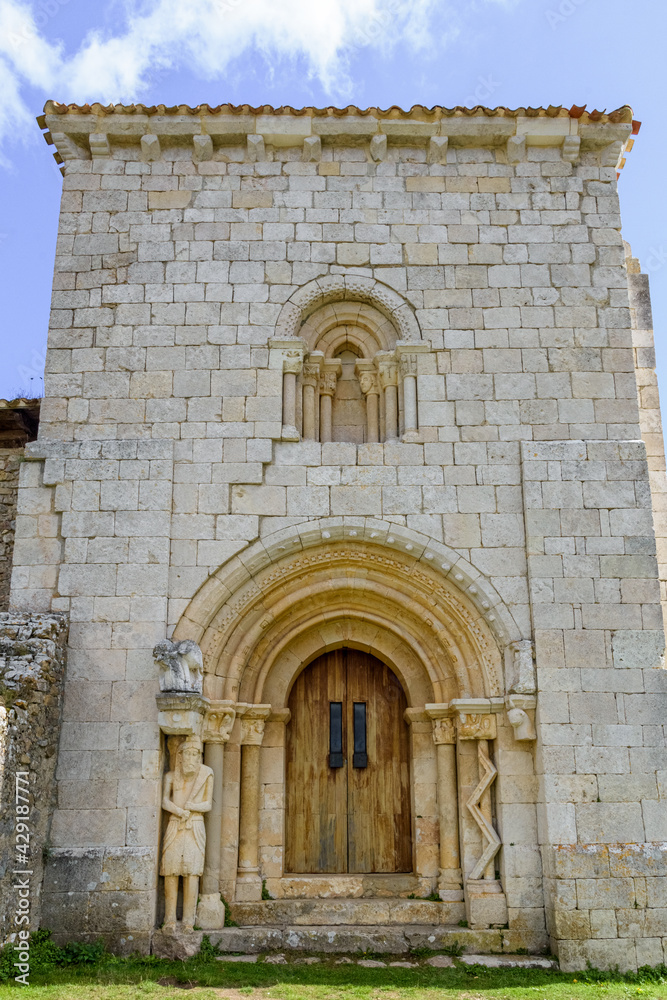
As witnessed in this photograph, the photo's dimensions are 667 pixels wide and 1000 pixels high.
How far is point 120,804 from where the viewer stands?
7.30 meters

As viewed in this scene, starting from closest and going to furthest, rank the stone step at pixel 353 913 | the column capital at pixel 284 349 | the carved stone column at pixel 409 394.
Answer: the stone step at pixel 353 913, the carved stone column at pixel 409 394, the column capital at pixel 284 349

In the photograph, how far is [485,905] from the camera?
7.34m

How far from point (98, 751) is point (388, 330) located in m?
4.81

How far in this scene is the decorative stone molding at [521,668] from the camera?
759 cm

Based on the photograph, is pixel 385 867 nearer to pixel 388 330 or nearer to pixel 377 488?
pixel 377 488

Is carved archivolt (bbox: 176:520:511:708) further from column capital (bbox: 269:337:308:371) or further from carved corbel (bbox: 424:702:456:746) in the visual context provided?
column capital (bbox: 269:337:308:371)

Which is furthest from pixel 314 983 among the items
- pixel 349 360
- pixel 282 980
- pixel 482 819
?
pixel 349 360

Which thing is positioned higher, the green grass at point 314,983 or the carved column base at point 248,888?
the carved column base at point 248,888

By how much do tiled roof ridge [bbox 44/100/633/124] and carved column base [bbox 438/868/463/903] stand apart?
7.27 meters

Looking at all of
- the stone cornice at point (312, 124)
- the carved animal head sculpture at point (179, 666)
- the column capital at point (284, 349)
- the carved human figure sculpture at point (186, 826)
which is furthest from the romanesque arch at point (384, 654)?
the stone cornice at point (312, 124)

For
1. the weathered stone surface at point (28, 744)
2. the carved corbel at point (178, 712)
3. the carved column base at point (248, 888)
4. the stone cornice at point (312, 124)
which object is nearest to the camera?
the weathered stone surface at point (28, 744)

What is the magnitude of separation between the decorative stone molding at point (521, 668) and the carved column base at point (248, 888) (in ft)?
9.10

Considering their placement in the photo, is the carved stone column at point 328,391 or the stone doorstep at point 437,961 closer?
the stone doorstep at point 437,961

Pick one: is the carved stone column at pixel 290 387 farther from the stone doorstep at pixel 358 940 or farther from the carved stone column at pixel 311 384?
the stone doorstep at pixel 358 940
